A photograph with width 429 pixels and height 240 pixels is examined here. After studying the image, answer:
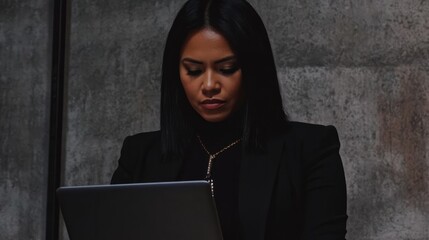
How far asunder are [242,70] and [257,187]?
0.69 ft

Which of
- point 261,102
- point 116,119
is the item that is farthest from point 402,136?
point 261,102

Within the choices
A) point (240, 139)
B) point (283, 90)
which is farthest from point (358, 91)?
point (240, 139)

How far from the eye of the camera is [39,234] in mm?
3066

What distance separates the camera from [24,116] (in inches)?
123

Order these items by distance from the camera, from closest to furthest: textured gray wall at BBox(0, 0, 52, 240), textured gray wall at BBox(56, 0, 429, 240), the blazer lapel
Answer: the blazer lapel → textured gray wall at BBox(56, 0, 429, 240) → textured gray wall at BBox(0, 0, 52, 240)

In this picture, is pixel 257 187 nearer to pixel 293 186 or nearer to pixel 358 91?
pixel 293 186

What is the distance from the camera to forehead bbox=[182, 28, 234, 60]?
144 centimetres

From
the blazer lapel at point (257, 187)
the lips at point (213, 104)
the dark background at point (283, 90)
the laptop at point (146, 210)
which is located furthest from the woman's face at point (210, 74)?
the dark background at point (283, 90)

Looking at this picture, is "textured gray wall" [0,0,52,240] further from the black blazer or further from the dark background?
the black blazer

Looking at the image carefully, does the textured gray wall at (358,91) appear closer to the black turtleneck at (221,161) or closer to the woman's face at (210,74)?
the black turtleneck at (221,161)

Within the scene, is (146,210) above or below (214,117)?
below

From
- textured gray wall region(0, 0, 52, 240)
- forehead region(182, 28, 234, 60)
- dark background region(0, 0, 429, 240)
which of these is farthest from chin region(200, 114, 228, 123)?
textured gray wall region(0, 0, 52, 240)

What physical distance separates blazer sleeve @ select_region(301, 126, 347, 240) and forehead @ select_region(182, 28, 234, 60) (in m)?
0.25

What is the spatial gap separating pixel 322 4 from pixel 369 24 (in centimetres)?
18
